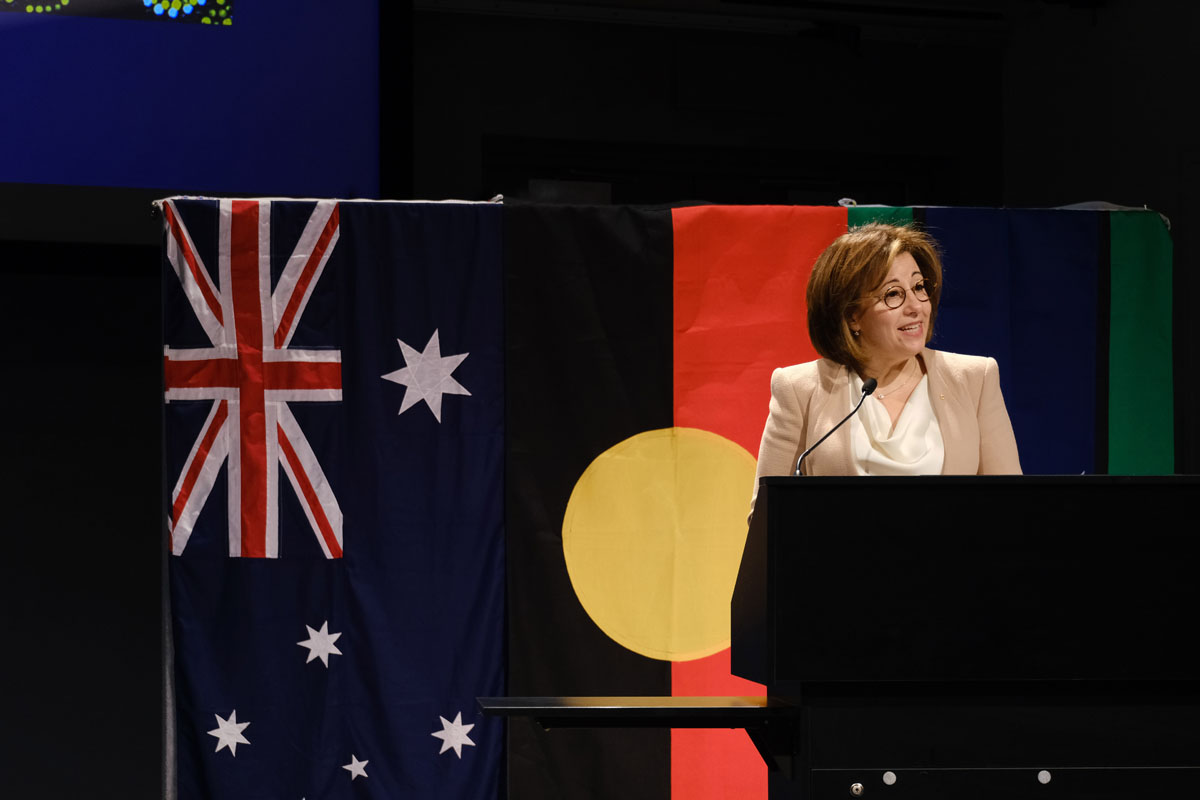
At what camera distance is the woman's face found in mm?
2084

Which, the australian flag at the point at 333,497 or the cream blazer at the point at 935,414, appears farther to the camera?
the australian flag at the point at 333,497

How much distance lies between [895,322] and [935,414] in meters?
0.17

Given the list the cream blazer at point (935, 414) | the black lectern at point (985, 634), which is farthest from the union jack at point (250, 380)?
the black lectern at point (985, 634)

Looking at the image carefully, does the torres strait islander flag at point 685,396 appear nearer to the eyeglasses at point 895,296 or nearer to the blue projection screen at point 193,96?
the blue projection screen at point 193,96

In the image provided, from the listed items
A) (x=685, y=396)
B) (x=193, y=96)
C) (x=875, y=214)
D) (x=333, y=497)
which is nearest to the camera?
(x=333, y=497)

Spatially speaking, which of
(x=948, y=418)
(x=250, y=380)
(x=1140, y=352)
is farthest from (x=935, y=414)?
(x=250, y=380)

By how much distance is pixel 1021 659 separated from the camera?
1.50 metres

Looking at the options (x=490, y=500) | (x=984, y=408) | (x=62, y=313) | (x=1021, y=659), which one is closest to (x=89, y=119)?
(x=62, y=313)

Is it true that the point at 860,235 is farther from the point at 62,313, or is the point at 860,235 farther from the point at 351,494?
the point at 62,313

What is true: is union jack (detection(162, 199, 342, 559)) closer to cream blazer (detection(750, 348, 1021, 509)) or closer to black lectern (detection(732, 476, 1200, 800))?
cream blazer (detection(750, 348, 1021, 509))

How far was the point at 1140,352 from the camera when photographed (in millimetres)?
3328

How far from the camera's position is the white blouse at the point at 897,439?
2.02 metres

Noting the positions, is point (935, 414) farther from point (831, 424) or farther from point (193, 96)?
point (193, 96)

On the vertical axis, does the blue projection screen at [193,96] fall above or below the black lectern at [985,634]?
above
